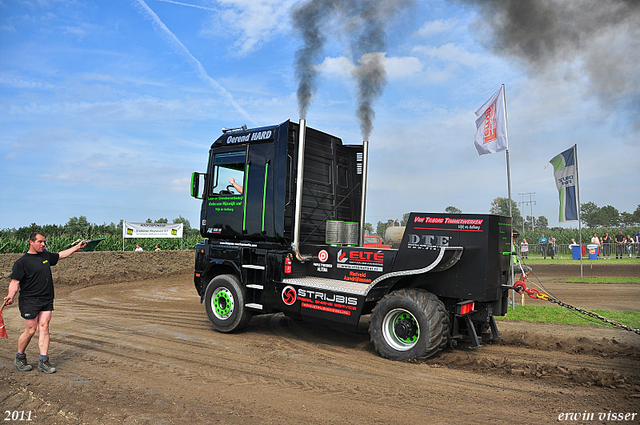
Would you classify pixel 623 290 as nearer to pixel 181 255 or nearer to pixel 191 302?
pixel 191 302

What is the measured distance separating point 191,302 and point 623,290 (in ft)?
43.3

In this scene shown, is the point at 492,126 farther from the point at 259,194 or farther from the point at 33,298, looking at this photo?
the point at 33,298

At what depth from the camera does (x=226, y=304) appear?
7.79 m

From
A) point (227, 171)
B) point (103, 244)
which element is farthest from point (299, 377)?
point (103, 244)

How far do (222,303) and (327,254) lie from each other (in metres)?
2.27

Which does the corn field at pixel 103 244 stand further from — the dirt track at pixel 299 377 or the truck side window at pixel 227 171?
the truck side window at pixel 227 171

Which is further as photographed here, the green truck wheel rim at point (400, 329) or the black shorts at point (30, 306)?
the green truck wheel rim at point (400, 329)

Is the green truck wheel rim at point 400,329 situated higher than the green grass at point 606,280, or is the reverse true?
the green grass at point 606,280

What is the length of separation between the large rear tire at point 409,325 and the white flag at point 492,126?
633 centimetres

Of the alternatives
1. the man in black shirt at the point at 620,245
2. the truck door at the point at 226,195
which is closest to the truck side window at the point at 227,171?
the truck door at the point at 226,195

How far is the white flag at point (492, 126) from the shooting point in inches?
416

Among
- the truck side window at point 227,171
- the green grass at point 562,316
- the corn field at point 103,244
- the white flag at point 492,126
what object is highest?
the white flag at point 492,126

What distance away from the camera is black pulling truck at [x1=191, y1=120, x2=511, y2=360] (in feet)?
18.9

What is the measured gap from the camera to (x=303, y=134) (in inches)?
283
